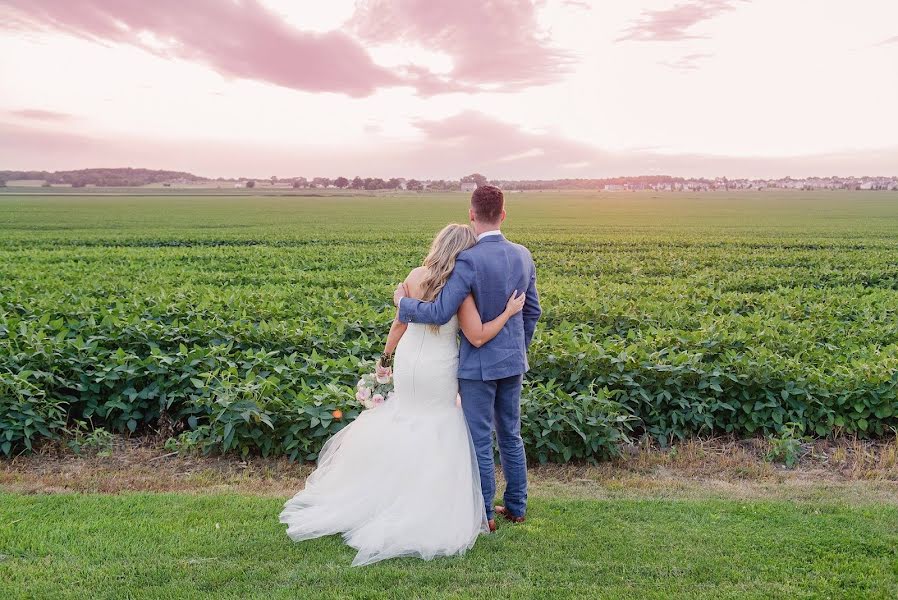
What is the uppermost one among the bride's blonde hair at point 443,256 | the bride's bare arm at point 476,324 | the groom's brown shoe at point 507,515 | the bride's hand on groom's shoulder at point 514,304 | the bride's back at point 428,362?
the bride's blonde hair at point 443,256

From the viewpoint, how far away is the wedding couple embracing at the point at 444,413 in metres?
4.38

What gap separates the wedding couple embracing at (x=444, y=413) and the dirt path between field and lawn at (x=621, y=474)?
135 cm

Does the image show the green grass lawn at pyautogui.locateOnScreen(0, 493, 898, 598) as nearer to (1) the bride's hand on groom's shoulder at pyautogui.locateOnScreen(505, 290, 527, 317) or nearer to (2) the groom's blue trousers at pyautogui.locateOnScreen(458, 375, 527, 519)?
(2) the groom's blue trousers at pyautogui.locateOnScreen(458, 375, 527, 519)

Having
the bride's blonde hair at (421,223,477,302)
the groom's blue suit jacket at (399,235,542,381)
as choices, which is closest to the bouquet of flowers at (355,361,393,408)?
the groom's blue suit jacket at (399,235,542,381)

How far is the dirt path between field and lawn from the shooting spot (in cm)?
601

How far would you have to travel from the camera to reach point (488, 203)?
4320 mm

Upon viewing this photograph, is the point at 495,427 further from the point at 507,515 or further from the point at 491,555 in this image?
the point at 491,555

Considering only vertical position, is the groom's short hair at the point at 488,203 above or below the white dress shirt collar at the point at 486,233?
above

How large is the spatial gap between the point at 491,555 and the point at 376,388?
150cm

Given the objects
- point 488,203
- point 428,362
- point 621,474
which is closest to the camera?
point 488,203

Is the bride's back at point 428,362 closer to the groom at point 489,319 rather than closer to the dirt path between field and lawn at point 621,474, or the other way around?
the groom at point 489,319

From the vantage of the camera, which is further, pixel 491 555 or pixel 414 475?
pixel 414 475

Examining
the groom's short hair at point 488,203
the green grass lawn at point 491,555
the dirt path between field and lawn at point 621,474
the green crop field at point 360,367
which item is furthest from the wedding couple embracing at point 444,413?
the green crop field at point 360,367

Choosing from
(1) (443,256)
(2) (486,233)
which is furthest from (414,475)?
(2) (486,233)
